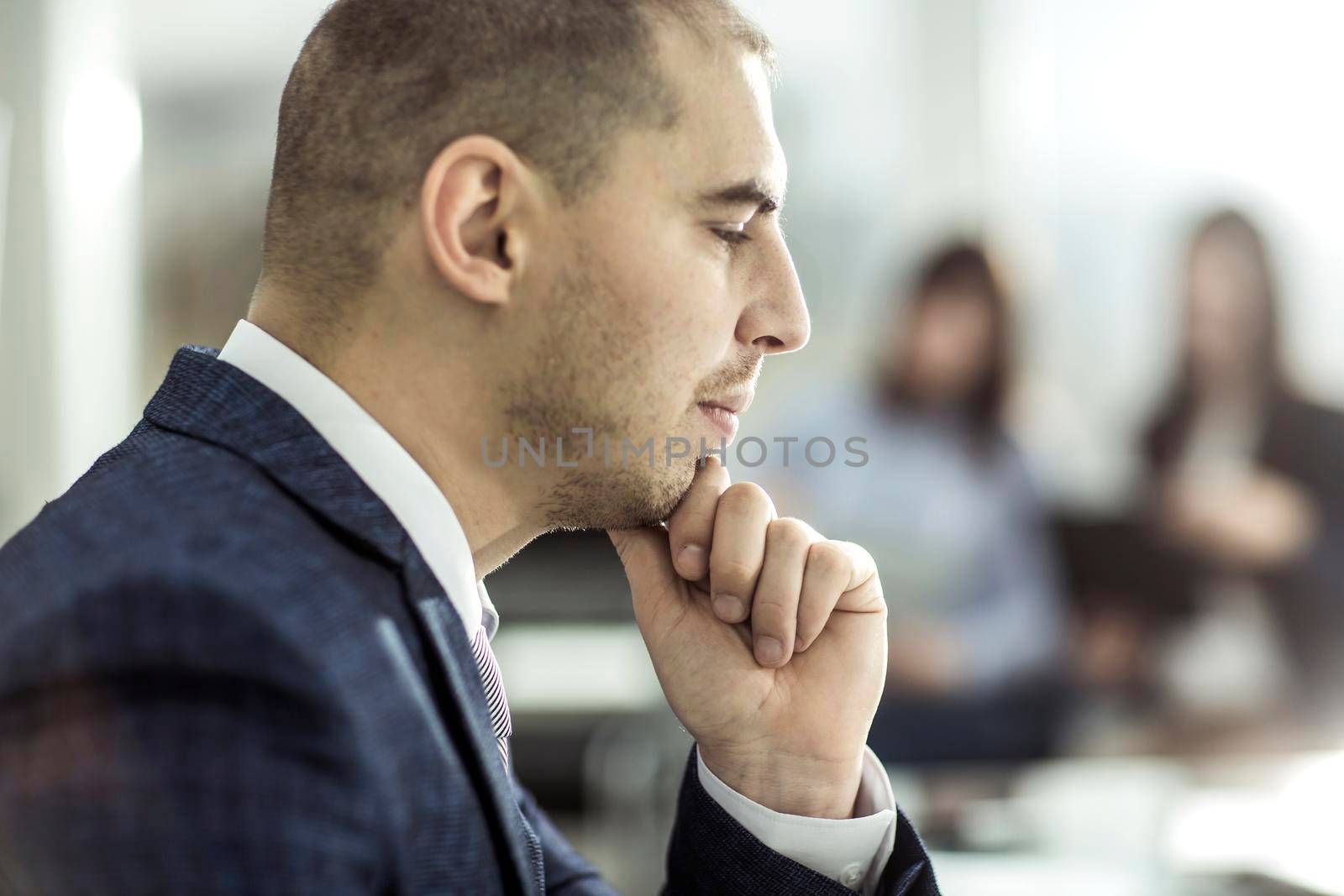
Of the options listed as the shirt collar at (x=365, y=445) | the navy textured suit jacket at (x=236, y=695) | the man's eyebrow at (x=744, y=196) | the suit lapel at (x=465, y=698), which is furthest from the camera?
the man's eyebrow at (x=744, y=196)

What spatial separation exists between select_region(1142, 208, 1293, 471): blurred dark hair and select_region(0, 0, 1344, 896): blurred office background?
0.05 ft

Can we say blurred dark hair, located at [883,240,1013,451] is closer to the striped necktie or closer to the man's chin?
the man's chin

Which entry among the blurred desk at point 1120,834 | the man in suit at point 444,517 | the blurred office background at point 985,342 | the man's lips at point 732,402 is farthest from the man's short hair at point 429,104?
the blurred office background at point 985,342

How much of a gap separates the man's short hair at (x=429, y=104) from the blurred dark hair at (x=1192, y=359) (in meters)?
2.55

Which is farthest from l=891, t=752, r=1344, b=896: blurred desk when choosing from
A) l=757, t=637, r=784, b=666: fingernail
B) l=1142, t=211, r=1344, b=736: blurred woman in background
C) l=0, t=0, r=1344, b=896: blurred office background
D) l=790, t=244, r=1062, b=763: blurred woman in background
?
l=757, t=637, r=784, b=666: fingernail

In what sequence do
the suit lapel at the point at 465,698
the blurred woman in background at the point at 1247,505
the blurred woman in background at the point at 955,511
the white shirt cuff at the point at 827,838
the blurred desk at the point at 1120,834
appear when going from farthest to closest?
the blurred woman in background at the point at 1247,505
the blurred woman in background at the point at 955,511
the blurred desk at the point at 1120,834
the white shirt cuff at the point at 827,838
the suit lapel at the point at 465,698

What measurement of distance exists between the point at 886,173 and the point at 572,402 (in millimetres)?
2872

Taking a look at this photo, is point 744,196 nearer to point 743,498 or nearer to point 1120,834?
point 743,498

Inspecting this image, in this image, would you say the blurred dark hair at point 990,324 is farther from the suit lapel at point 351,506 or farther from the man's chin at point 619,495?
the suit lapel at point 351,506

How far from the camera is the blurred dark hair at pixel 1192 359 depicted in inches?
118

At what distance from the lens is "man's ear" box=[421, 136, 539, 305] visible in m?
0.89

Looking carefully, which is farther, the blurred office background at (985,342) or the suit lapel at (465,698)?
the blurred office background at (985,342)

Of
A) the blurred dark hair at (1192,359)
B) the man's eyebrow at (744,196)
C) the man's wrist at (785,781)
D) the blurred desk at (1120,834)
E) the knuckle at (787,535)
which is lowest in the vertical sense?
the blurred desk at (1120,834)

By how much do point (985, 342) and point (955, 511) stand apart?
0.42 metres
